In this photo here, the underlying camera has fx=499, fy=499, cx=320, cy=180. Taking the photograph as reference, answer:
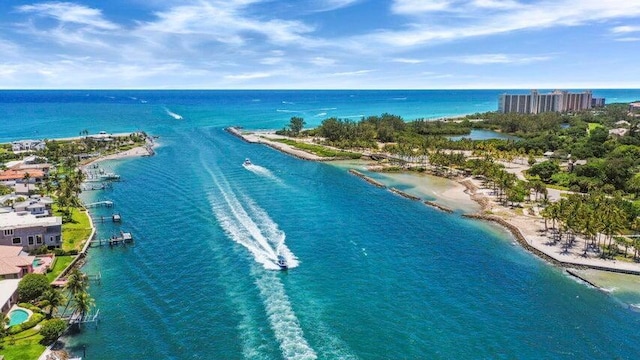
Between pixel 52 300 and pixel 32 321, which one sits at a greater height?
pixel 52 300

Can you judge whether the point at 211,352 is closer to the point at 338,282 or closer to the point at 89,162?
the point at 338,282

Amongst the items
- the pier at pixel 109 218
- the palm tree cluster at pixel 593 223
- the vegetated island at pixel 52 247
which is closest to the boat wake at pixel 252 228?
the pier at pixel 109 218

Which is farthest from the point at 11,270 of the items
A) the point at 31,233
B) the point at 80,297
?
the point at 80,297

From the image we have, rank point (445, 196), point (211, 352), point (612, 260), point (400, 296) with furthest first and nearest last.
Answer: point (445, 196) < point (612, 260) < point (400, 296) < point (211, 352)

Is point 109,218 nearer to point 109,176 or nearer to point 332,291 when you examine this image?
point 109,176

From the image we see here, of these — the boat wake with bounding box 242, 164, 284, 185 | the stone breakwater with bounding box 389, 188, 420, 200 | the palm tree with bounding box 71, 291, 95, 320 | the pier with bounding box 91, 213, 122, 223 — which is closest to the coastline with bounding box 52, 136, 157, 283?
the pier with bounding box 91, 213, 122, 223

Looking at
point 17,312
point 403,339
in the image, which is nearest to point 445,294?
point 403,339

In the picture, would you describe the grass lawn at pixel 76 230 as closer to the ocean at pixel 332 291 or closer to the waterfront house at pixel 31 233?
the waterfront house at pixel 31 233
